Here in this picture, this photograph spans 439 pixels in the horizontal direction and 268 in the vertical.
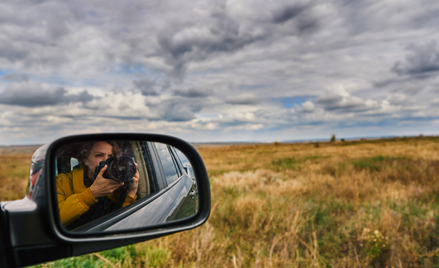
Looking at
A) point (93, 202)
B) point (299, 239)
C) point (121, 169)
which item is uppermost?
point (121, 169)

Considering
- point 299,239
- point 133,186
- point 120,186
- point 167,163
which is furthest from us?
point 299,239

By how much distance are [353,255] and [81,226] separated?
14.9 ft

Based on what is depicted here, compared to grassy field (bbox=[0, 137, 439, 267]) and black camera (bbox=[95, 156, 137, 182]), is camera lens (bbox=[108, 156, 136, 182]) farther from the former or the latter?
grassy field (bbox=[0, 137, 439, 267])

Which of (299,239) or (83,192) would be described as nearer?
(83,192)

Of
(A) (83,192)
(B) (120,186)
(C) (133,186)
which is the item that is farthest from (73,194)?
(C) (133,186)

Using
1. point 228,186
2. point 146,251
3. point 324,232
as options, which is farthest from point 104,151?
point 228,186

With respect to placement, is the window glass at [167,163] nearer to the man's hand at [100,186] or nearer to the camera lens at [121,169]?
the camera lens at [121,169]

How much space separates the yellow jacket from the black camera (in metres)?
0.09

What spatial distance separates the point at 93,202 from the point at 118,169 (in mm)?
174

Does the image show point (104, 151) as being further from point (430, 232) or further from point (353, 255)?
point (430, 232)

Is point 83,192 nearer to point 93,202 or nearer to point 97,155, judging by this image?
point 93,202

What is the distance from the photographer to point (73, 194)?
45.0 inches

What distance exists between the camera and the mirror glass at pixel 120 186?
1133 mm

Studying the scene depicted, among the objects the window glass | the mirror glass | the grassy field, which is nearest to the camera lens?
the mirror glass
